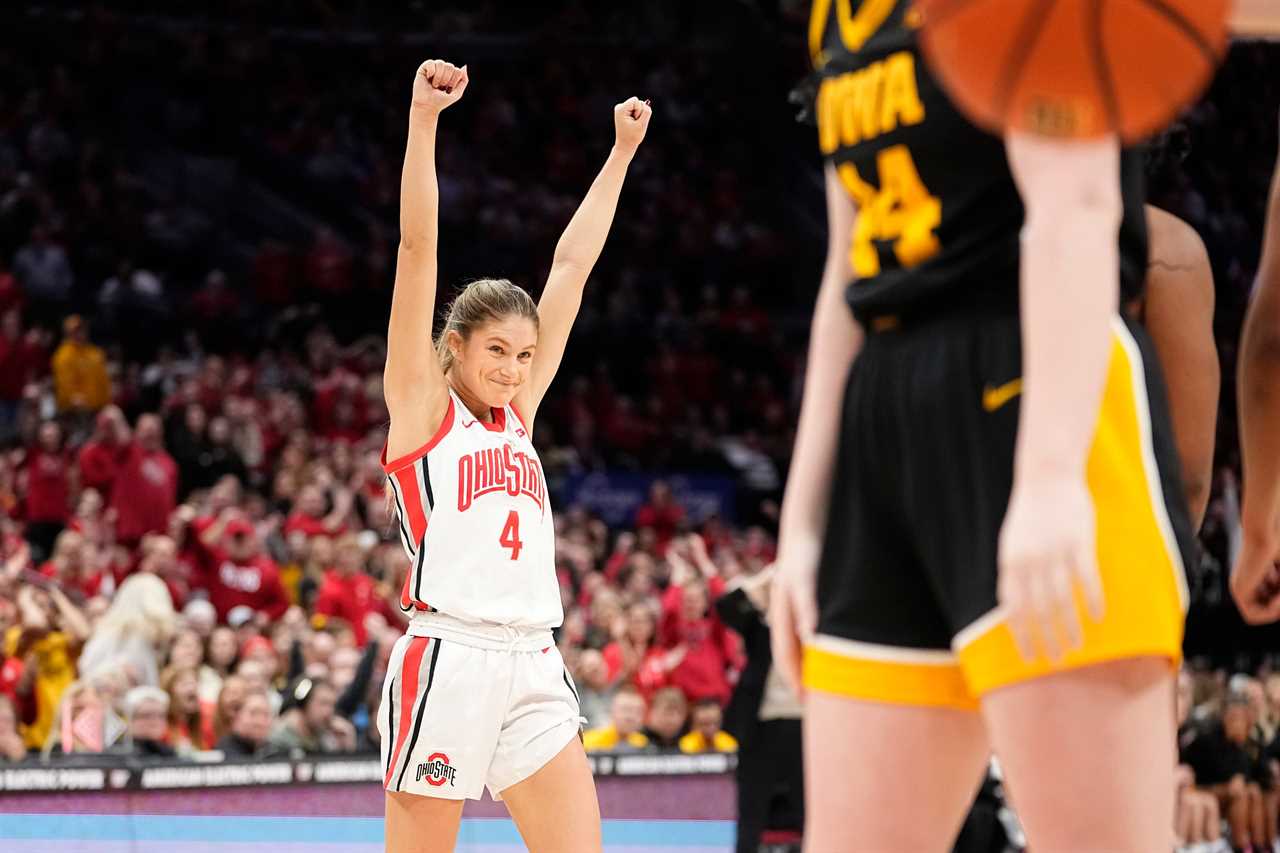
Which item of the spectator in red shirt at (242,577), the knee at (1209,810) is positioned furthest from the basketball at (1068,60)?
the spectator in red shirt at (242,577)

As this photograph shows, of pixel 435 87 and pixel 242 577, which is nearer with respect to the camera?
pixel 435 87

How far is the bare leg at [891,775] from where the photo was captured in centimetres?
214

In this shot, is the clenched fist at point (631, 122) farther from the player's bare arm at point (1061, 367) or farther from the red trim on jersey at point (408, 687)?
the player's bare arm at point (1061, 367)

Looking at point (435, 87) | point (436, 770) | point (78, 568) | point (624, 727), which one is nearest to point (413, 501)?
point (436, 770)

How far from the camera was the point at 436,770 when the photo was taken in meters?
4.18

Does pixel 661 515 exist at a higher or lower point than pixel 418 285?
lower

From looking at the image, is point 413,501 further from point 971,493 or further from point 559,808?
point 971,493

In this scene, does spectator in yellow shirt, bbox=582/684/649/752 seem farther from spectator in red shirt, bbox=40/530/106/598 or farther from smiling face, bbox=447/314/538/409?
smiling face, bbox=447/314/538/409

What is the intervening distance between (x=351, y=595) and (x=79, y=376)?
4.90m

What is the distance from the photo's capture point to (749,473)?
17.7m

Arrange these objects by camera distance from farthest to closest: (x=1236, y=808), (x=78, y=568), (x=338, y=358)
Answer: (x=338, y=358), (x=78, y=568), (x=1236, y=808)

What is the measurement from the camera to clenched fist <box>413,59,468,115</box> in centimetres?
407

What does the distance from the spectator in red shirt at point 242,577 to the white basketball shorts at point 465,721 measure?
747 cm

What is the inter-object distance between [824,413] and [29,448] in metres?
12.4
